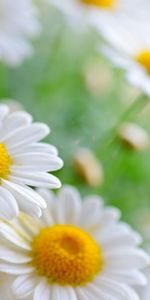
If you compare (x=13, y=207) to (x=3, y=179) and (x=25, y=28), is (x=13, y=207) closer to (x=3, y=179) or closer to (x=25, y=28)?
(x=3, y=179)

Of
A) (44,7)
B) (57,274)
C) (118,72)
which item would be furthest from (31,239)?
(44,7)

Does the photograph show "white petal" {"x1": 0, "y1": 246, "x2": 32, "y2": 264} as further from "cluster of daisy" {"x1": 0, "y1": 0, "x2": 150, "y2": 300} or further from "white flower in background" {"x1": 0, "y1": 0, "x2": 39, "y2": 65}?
"white flower in background" {"x1": 0, "y1": 0, "x2": 39, "y2": 65}

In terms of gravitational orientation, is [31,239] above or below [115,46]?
below

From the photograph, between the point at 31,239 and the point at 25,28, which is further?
the point at 25,28

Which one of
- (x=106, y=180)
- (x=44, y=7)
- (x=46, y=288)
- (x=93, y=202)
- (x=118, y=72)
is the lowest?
(x=46, y=288)

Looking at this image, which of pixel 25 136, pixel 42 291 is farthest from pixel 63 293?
pixel 25 136

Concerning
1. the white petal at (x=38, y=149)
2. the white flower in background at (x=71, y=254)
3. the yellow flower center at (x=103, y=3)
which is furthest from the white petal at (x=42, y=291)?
the yellow flower center at (x=103, y=3)
